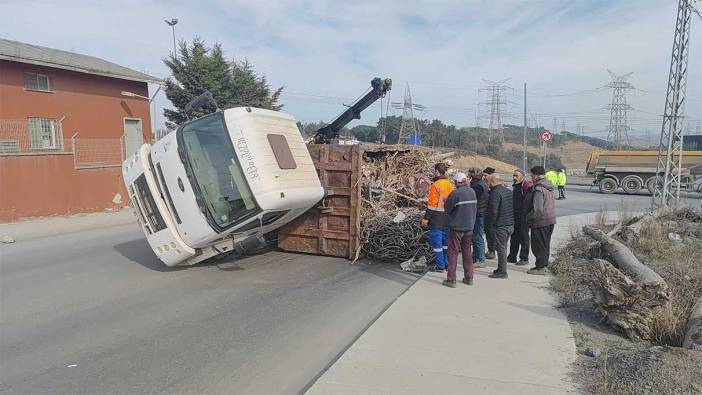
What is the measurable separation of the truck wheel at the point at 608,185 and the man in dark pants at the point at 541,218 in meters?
21.0

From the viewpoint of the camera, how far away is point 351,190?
7820mm

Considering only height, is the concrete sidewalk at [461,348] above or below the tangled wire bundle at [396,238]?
below

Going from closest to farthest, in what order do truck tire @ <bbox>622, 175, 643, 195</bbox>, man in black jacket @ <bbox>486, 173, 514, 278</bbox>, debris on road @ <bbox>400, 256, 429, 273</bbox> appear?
man in black jacket @ <bbox>486, 173, 514, 278</bbox>
debris on road @ <bbox>400, 256, 429, 273</bbox>
truck tire @ <bbox>622, 175, 643, 195</bbox>

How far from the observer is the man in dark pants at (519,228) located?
782 cm

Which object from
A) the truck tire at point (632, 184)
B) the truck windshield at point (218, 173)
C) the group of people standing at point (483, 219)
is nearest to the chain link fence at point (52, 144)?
the truck windshield at point (218, 173)

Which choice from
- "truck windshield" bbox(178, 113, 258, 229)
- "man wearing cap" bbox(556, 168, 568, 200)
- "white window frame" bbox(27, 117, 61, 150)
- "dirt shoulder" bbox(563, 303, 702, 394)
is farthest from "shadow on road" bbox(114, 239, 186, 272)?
"man wearing cap" bbox(556, 168, 568, 200)

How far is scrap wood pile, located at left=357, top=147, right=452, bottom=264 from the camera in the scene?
7.92m

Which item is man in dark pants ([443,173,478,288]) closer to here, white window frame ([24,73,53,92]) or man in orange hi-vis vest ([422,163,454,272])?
man in orange hi-vis vest ([422,163,454,272])

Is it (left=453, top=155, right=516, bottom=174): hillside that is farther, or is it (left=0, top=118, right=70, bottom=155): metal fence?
(left=453, top=155, right=516, bottom=174): hillside

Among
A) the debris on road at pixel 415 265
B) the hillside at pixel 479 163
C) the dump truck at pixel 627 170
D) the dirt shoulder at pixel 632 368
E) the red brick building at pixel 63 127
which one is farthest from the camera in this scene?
the hillside at pixel 479 163

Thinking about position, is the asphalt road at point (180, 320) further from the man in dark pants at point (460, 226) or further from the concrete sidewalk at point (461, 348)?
the man in dark pants at point (460, 226)

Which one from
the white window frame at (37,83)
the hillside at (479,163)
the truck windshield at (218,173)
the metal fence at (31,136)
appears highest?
the white window frame at (37,83)

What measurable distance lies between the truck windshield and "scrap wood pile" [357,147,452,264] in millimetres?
2347

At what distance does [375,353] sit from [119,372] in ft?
7.42
